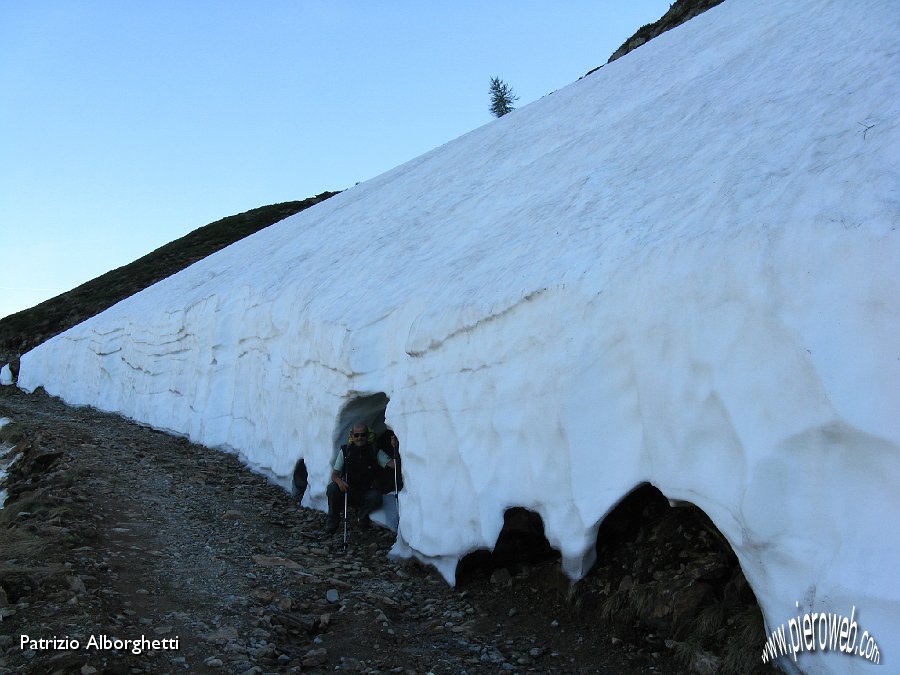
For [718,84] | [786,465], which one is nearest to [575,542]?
[786,465]

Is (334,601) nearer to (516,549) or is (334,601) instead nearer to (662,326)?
(516,549)

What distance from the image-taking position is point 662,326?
531 centimetres

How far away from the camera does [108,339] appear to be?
21.2m

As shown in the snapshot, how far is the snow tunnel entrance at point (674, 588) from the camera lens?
187 inches

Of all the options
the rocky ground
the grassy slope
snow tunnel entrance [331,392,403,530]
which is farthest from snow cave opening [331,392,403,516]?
the grassy slope

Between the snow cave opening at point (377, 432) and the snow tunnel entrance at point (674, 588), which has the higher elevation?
the snow cave opening at point (377, 432)

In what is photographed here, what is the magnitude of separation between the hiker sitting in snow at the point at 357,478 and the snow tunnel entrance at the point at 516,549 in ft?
7.42

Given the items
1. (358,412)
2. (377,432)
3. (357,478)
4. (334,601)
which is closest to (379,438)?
(377,432)

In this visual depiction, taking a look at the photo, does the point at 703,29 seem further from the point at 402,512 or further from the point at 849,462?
the point at 849,462

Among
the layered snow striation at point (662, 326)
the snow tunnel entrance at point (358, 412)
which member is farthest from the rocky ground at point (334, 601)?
the snow tunnel entrance at point (358, 412)

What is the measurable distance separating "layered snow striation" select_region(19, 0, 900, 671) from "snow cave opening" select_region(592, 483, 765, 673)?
0.32 metres

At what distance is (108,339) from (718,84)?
1754cm

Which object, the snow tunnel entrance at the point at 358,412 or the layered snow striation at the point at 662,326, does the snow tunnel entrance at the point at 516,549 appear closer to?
the layered snow striation at the point at 662,326

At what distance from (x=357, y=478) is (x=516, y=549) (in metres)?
2.73
